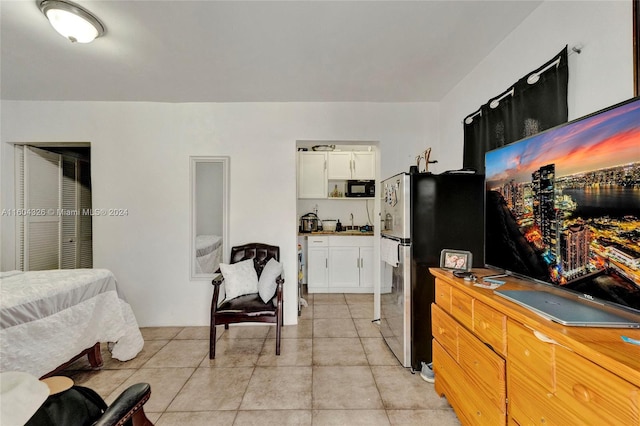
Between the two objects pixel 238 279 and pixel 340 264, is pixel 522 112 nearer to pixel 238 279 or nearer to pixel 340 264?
pixel 238 279

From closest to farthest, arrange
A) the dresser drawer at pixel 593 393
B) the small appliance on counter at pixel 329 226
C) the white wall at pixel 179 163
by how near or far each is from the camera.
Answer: the dresser drawer at pixel 593 393
the white wall at pixel 179 163
the small appliance on counter at pixel 329 226

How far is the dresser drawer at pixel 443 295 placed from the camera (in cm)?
168

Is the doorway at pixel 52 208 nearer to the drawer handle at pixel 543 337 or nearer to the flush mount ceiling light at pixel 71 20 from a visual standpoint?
the flush mount ceiling light at pixel 71 20

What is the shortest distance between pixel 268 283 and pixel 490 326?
74.4 inches

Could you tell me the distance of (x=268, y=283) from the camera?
259 centimetres

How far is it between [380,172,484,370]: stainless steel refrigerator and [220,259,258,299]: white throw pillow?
1.55m

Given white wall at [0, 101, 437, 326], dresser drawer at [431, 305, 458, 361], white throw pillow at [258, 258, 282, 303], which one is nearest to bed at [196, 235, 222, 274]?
white wall at [0, 101, 437, 326]

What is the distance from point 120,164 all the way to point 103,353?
2.06 m

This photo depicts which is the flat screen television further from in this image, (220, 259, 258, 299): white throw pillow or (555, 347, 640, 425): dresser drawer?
(220, 259, 258, 299): white throw pillow

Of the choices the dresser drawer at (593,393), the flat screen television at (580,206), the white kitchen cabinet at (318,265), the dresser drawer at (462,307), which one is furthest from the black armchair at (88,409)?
the white kitchen cabinet at (318,265)

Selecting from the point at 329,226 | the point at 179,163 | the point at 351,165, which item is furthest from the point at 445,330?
the point at 351,165

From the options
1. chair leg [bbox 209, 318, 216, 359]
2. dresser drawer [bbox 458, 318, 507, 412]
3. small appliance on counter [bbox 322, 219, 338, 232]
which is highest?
small appliance on counter [bbox 322, 219, 338, 232]

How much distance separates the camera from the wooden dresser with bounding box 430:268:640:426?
72 centimetres

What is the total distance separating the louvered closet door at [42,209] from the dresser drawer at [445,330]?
456 cm
